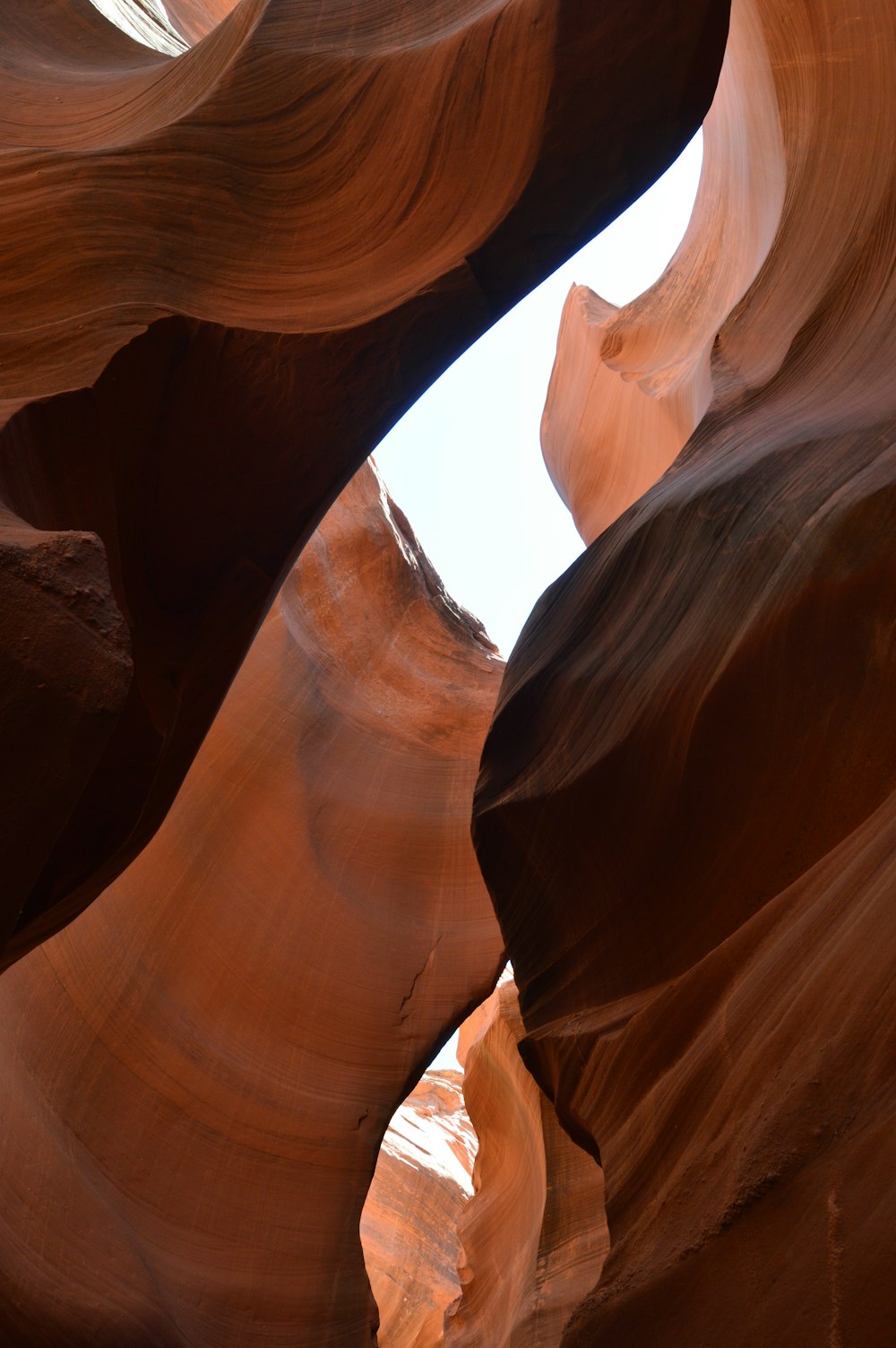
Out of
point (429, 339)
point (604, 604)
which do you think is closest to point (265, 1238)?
point (604, 604)

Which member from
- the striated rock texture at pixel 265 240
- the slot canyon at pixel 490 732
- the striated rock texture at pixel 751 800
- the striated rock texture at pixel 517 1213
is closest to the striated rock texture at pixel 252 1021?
the slot canyon at pixel 490 732

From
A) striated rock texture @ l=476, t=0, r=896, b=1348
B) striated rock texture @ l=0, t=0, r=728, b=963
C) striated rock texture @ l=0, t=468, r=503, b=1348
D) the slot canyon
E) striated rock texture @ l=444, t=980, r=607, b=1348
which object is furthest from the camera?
striated rock texture @ l=444, t=980, r=607, b=1348

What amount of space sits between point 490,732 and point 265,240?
1.81 meters

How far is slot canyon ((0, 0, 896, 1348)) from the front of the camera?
2318 mm

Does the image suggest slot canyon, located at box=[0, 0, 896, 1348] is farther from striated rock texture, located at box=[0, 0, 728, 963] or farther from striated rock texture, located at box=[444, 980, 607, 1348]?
striated rock texture, located at box=[444, 980, 607, 1348]

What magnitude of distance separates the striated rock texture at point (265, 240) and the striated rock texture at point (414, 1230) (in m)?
7.07

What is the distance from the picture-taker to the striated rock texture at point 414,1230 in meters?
8.98

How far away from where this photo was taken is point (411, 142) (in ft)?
10.3

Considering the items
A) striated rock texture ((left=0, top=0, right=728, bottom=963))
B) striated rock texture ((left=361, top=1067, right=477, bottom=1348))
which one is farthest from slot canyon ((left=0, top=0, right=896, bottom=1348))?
striated rock texture ((left=361, top=1067, right=477, bottom=1348))

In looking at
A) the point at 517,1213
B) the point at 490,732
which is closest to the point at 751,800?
the point at 490,732

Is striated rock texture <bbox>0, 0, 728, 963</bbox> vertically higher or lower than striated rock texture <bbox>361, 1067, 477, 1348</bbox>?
higher

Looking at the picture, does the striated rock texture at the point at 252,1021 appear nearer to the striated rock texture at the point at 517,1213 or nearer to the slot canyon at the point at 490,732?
the slot canyon at the point at 490,732

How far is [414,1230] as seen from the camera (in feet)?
31.4

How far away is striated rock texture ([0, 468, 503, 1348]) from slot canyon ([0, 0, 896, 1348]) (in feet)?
0.06
